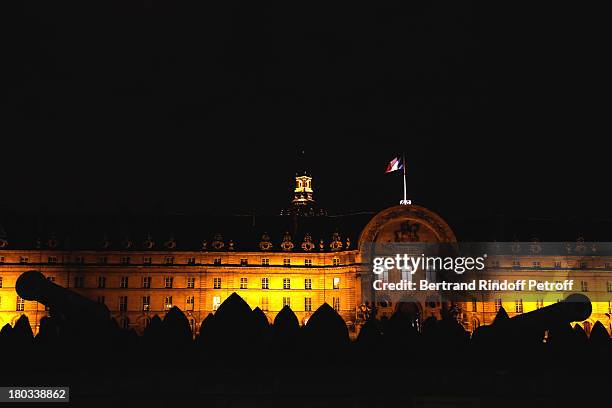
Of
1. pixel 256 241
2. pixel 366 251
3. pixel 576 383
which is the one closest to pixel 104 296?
pixel 256 241

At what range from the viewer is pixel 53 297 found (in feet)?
136

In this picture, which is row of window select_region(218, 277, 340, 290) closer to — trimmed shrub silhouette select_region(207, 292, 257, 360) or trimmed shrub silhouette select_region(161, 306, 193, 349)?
trimmed shrub silhouette select_region(161, 306, 193, 349)

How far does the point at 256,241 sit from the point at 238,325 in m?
61.9

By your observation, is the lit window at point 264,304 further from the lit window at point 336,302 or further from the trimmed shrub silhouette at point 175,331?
the trimmed shrub silhouette at point 175,331

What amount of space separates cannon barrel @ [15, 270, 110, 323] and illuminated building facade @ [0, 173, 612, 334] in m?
53.8

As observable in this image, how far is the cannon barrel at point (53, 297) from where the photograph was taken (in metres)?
41.5

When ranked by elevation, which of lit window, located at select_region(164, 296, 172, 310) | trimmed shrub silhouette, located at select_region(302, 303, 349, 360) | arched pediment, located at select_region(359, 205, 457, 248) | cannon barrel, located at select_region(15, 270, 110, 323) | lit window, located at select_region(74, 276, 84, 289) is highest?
arched pediment, located at select_region(359, 205, 457, 248)

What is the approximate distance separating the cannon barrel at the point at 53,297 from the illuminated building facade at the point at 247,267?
53.8 meters

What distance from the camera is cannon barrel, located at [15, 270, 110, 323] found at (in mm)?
41469

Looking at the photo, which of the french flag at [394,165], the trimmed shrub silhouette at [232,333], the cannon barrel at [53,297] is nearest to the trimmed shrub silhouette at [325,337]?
the trimmed shrub silhouette at [232,333]

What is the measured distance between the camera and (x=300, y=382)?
123ft

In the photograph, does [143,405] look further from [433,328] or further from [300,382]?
[433,328]

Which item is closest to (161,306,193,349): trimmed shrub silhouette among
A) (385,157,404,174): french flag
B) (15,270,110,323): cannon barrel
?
(15,270,110,323): cannon barrel

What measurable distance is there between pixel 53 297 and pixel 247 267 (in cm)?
5877
